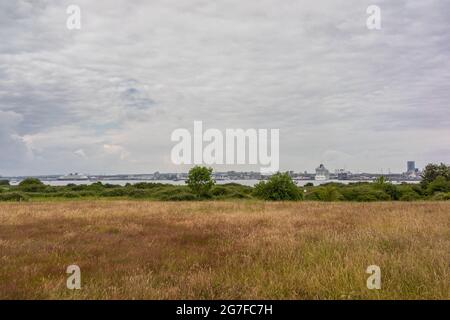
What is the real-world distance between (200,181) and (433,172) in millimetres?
51512

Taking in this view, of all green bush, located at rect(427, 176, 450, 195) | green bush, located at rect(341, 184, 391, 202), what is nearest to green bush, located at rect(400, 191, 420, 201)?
green bush, located at rect(341, 184, 391, 202)

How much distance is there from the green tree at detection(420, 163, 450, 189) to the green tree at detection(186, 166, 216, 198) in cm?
4488

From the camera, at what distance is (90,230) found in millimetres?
14320

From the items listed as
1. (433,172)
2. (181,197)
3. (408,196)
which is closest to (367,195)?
(408,196)

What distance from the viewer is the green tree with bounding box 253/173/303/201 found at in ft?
143

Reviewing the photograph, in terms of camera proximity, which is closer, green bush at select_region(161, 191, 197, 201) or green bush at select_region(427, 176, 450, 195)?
green bush at select_region(161, 191, 197, 201)

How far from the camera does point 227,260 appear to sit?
9.00 metres

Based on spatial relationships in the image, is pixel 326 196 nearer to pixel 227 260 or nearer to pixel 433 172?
pixel 433 172

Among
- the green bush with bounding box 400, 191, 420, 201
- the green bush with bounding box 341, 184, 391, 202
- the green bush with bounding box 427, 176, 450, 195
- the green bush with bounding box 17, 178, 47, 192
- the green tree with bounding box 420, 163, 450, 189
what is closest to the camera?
the green bush with bounding box 341, 184, 391, 202

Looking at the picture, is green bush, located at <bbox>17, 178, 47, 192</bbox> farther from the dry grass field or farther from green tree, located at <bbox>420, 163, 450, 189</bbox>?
green tree, located at <bbox>420, 163, 450, 189</bbox>
